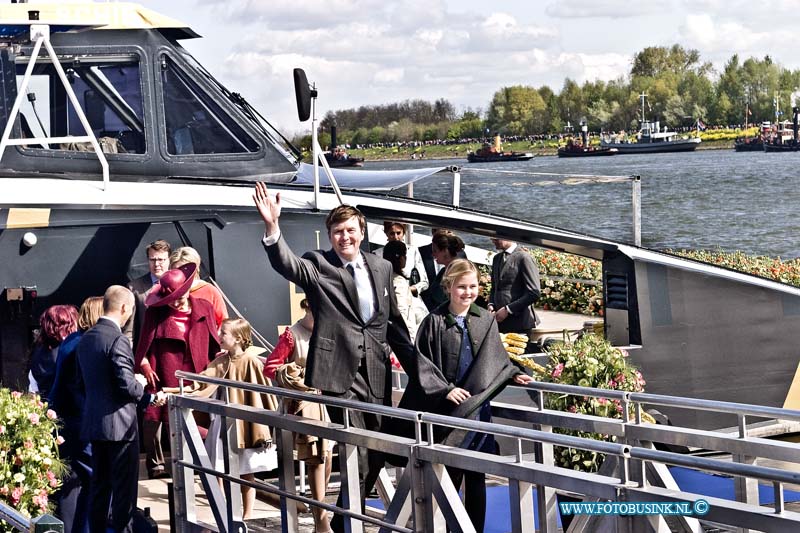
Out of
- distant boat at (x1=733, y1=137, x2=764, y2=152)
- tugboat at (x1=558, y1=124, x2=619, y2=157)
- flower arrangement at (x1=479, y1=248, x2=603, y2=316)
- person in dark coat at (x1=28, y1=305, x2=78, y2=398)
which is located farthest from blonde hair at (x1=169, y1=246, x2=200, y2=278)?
distant boat at (x1=733, y1=137, x2=764, y2=152)

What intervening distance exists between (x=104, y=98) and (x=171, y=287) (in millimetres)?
2168

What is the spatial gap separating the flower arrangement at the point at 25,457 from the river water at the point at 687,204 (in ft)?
115

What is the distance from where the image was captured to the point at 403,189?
10.8 meters

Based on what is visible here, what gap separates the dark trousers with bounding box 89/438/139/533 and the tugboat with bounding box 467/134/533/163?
9646 centimetres

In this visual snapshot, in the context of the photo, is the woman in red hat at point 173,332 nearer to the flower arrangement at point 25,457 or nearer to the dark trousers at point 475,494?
the flower arrangement at point 25,457

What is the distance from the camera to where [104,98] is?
9719 millimetres

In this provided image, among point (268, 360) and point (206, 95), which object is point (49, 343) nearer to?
point (268, 360)

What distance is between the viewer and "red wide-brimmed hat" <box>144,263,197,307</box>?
26.9 feet

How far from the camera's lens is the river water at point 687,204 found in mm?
59875

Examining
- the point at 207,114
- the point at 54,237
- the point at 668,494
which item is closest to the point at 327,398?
the point at 668,494

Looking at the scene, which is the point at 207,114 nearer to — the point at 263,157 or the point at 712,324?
the point at 263,157

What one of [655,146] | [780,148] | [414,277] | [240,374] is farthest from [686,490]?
[780,148]

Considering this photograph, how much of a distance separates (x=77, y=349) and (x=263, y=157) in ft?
11.8

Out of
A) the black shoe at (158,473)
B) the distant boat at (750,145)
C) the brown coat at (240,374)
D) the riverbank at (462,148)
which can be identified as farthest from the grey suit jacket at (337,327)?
the distant boat at (750,145)
